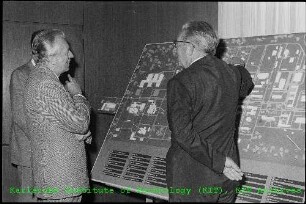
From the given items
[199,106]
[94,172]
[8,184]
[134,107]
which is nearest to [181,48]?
[199,106]

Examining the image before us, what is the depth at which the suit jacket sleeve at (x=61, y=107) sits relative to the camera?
2246 mm

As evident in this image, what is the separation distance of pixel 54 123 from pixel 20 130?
3.11 ft

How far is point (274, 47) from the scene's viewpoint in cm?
270

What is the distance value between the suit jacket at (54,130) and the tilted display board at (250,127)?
0.70m

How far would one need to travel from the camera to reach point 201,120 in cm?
204

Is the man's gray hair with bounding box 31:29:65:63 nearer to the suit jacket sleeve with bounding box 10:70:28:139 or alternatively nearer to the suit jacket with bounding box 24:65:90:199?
the suit jacket with bounding box 24:65:90:199

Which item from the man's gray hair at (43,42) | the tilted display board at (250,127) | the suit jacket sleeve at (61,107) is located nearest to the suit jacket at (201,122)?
the tilted display board at (250,127)

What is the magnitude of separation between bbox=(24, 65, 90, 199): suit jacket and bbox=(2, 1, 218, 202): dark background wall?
1662mm

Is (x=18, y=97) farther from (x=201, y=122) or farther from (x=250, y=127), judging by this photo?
(x=250, y=127)

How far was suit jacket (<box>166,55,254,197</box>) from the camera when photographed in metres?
1.98

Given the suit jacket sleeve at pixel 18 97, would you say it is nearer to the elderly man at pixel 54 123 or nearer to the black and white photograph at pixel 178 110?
the black and white photograph at pixel 178 110

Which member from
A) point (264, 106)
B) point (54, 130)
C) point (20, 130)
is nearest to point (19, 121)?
point (20, 130)

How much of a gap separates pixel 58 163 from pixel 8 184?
182 centimetres

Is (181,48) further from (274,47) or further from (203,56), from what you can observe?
(274,47)
